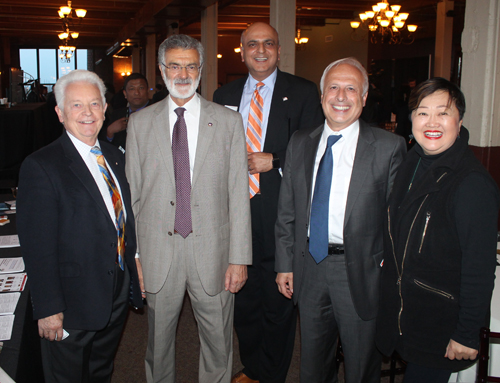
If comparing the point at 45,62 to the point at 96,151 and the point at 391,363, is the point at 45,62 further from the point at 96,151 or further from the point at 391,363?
the point at 391,363

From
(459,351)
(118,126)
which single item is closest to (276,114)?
(459,351)

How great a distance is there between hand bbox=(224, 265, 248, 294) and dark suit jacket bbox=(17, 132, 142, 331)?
0.59 metres

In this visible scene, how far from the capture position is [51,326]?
6.02ft

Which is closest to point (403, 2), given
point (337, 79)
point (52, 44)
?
point (337, 79)

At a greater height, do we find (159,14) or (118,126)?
(159,14)

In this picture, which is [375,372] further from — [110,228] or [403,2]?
[403,2]

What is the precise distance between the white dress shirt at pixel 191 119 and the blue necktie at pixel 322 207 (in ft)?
2.04

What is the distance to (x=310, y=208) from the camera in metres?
2.08

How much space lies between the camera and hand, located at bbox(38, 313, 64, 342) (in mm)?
1827

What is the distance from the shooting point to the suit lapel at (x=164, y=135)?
6.88 ft

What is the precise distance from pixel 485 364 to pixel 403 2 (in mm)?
12906

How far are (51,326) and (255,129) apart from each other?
1.47 metres

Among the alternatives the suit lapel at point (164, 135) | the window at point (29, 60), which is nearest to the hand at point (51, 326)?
the suit lapel at point (164, 135)

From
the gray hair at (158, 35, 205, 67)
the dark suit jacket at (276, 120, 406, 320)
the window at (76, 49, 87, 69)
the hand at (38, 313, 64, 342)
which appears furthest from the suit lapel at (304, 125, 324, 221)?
the window at (76, 49, 87, 69)
